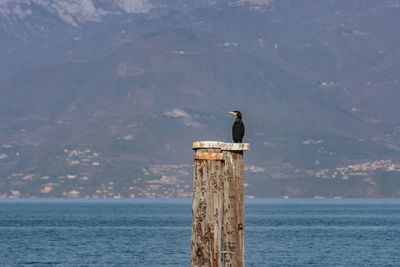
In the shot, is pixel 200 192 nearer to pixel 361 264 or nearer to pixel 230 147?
pixel 230 147

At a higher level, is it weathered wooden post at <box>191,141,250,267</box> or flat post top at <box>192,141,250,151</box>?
flat post top at <box>192,141,250,151</box>

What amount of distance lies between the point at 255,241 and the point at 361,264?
114 feet

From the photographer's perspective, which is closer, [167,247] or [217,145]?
[217,145]

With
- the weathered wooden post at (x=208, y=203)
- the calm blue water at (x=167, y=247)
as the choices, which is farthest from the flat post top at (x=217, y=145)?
the calm blue water at (x=167, y=247)


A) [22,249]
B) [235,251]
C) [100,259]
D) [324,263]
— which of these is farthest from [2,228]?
[235,251]

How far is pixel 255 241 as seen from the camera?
13538 cm

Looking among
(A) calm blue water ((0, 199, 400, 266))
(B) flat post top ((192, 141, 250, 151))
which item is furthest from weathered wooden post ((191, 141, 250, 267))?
(A) calm blue water ((0, 199, 400, 266))

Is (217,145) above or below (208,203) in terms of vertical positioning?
above

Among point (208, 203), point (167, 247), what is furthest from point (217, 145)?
point (167, 247)

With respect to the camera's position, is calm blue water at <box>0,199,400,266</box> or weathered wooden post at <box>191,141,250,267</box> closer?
weathered wooden post at <box>191,141,250,267</box>

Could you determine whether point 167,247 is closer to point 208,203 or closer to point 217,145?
point 208,203

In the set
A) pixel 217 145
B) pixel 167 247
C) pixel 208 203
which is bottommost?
pixel 208 203

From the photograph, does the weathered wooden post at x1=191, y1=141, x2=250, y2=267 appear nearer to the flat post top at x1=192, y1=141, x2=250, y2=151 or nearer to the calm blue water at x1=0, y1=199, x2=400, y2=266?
the flat post top at x1=192, y1=141, x2=250, y2=151

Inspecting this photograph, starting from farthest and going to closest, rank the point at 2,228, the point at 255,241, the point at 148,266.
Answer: the point at 2,228 < the point at 255,241 < the point at 148,266
